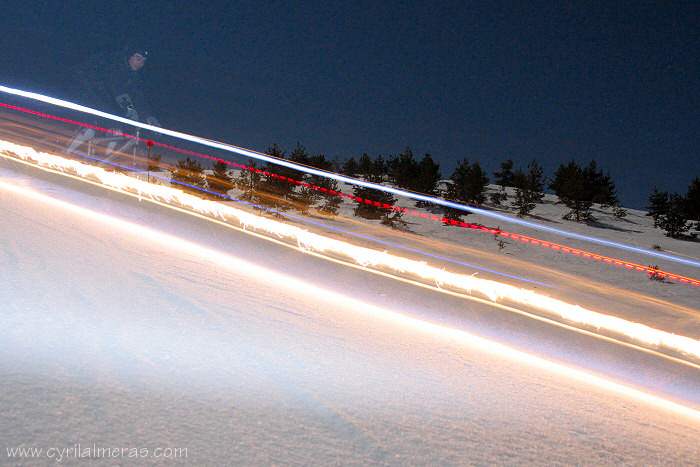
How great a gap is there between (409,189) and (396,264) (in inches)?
746

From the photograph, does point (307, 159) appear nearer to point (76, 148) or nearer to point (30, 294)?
point (76, 148)

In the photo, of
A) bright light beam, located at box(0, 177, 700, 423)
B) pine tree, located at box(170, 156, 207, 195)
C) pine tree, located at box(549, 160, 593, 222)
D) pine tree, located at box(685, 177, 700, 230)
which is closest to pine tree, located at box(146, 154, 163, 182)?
pine tree, located at box(170, 156, 207, 195)

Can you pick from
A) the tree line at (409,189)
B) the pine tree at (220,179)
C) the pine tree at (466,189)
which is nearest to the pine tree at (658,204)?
the tree line at (409,189)

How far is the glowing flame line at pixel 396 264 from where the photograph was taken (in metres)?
6.34

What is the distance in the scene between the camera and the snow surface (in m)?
2.07

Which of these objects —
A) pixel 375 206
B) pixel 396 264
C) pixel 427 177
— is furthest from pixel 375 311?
pixel 427 177

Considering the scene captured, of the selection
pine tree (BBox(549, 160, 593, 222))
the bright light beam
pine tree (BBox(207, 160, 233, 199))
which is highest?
pine tree (BBox(549, 160, 593, 222))

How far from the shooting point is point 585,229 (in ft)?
78.1

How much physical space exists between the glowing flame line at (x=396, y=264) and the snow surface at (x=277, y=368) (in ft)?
3.06

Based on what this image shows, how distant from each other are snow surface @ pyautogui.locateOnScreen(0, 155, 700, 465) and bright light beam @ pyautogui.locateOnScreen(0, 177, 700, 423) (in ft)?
0.13

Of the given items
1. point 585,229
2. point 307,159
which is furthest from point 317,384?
point 585,229

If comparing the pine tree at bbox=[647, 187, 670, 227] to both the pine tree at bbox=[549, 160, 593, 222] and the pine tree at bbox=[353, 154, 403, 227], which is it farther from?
the pine tree at bbox=[353, 154, 403, 227]

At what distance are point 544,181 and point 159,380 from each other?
31263mm

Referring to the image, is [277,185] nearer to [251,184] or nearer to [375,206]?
[251,184]
